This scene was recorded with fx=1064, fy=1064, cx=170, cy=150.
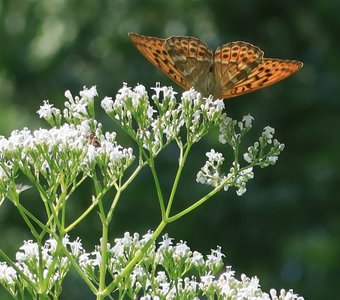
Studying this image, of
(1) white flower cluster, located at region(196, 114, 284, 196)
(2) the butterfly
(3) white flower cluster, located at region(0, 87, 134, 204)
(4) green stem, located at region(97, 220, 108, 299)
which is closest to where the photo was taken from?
(4) green stem, located at region(97, 220, 108, 299)

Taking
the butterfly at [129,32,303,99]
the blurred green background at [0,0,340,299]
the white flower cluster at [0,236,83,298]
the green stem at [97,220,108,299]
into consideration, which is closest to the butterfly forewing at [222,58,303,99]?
the butterfly at [129,32,303,99]

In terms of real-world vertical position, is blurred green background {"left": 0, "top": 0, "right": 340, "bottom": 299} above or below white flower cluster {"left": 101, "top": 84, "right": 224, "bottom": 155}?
above

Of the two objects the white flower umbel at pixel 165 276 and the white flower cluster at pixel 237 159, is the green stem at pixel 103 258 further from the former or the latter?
the white flower cluster at pixel 237 159

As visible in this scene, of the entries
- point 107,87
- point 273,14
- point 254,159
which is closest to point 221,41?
point 107,87

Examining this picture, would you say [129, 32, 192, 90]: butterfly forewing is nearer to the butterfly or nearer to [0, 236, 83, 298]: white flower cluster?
the butterfly

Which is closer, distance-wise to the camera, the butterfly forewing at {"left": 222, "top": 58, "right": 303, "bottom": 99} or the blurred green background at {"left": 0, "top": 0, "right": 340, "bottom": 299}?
the butterfly forewing at {"left": 222, "top": 58, "right": 303, "bottom": 99}

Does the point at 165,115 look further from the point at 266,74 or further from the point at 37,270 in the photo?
the point at 37,270

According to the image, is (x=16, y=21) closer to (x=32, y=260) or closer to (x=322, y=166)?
(x=322, y=166)
